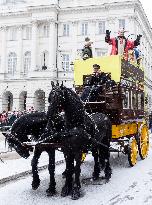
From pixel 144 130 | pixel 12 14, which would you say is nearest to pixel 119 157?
pixel 144 130

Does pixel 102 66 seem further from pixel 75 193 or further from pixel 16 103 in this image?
pixel 16 103

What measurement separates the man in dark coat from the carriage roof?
0.37 m

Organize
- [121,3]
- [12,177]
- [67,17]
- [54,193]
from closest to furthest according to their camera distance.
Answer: [54,193] → [12,177] → [121,3] → [67,17]

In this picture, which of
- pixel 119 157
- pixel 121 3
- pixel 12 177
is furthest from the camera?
pixel 121 3

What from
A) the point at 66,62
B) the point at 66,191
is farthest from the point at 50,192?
the point at 66,62

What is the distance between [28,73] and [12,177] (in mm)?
35835

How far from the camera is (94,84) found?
9.10m

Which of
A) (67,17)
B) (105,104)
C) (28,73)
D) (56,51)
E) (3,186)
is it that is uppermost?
(67,17)

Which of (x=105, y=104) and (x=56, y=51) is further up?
(x=56, y=51)

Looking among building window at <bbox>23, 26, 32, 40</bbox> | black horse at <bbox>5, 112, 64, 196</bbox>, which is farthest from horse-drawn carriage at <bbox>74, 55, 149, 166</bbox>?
building window at <bbox>23, 26, 32, 40</bbox>

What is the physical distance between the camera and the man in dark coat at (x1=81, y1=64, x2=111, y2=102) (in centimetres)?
853

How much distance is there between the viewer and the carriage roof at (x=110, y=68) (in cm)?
961

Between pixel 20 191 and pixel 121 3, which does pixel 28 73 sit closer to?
pixel 121 3

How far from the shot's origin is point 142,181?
26.1 feet
